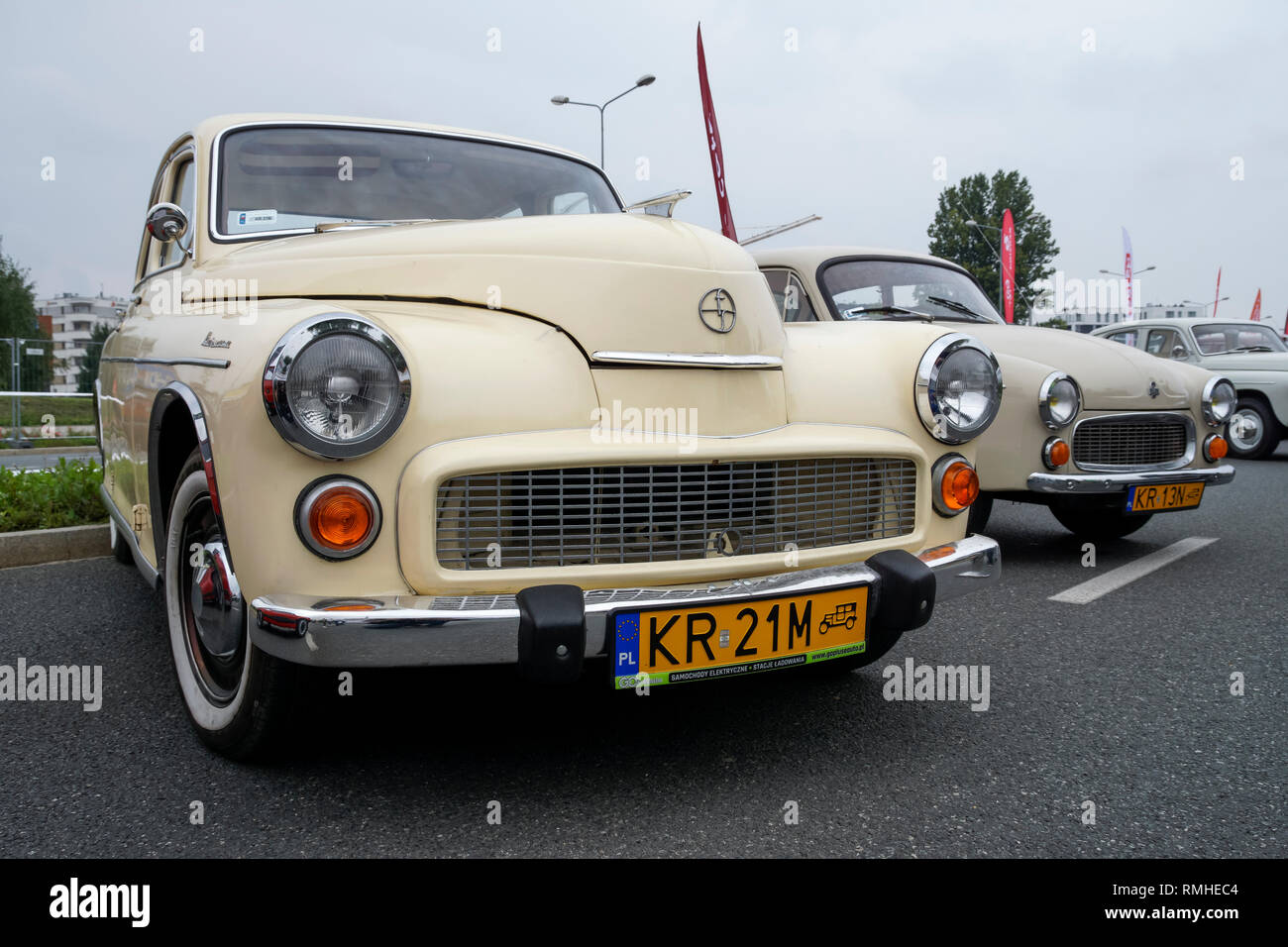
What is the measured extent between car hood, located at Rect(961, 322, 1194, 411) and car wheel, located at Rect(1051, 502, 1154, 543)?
26.1 inches

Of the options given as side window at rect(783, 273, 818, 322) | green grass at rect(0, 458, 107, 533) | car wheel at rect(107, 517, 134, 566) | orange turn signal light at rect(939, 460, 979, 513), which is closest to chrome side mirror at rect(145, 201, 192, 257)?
car wheel at rect(107, 517, 134, 566)

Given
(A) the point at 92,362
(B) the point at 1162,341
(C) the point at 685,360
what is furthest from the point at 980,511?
(A) the point at 92,362

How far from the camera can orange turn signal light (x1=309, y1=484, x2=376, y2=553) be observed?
1.86m

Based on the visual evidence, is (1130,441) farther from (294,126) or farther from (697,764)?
(294,126)

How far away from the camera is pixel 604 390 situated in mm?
2105

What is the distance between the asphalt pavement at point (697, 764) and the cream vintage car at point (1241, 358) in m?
7.64

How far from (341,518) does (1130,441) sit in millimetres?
4093

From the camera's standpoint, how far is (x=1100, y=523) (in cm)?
525

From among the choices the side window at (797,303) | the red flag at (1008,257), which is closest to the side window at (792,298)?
the side window at (797,303)

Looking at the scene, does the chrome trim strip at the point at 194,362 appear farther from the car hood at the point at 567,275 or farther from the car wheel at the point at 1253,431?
the car wheel at the point at 1253,431

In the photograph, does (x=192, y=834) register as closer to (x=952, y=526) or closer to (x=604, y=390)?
(x=604, y=390)
